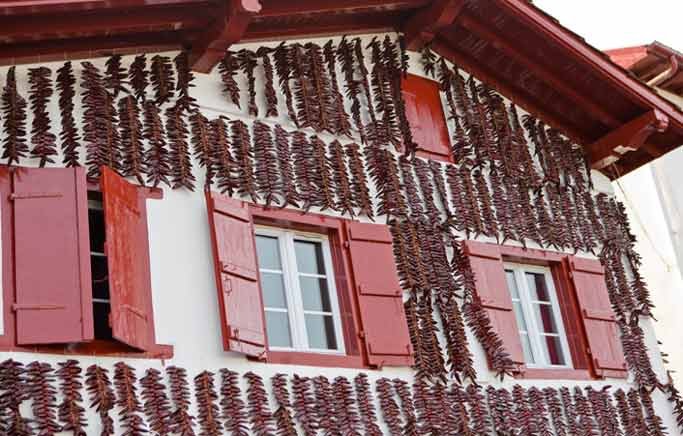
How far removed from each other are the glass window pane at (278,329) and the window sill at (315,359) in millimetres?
143

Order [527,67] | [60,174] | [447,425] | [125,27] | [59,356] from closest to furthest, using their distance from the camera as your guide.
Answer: [59,356], [60,174], [125,27], [447,425], [527,67]

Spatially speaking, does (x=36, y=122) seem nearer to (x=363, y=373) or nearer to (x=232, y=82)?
(x=232, y=82)

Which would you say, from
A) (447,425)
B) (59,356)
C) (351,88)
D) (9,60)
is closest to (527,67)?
(351,88)

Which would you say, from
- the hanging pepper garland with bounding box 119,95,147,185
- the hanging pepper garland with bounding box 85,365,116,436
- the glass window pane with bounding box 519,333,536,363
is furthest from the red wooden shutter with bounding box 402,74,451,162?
the hanging pepper garland with bounding box 85,365,116,436

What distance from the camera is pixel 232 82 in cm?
909

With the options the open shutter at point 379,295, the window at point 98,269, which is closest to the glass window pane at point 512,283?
the open shutter at point 379,295

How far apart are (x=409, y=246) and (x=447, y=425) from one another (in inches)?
56.9

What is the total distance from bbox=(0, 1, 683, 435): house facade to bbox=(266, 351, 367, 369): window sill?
0.06 feet

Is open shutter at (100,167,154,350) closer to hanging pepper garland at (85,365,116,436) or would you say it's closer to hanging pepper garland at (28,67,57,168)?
hanging pepper garland at (85,365,116,436)

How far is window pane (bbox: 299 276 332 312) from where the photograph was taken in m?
8.80

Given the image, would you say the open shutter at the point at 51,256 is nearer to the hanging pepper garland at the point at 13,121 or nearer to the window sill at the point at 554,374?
the hanging pepper garland at the point at 13,121

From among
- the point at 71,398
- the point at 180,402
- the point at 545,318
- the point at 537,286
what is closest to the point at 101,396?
the point at 71,398

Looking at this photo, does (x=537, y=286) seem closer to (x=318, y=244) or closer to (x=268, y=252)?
(x=318, y=244)

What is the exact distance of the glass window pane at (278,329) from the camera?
8.39m
